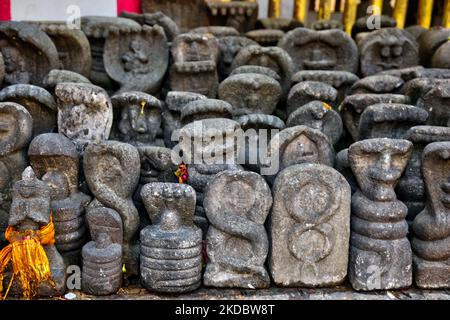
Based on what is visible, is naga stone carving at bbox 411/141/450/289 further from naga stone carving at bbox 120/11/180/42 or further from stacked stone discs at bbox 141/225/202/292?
naga stone carving at bbox 120/11/180/42

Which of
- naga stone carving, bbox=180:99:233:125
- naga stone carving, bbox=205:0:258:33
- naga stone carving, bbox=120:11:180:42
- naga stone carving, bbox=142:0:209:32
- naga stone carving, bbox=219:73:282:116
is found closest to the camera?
naga stone carving, bbox=180:99:233:125

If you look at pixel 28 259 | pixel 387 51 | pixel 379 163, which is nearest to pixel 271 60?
pixel 387 51

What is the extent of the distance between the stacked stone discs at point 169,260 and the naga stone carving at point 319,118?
1536mm

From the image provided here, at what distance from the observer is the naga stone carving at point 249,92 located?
14.9ft

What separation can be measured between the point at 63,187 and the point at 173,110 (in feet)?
4.44

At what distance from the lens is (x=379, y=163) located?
11.1 ft

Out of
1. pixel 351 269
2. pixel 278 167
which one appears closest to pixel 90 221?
pixel 278 167

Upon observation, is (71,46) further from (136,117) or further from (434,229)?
(434,229)

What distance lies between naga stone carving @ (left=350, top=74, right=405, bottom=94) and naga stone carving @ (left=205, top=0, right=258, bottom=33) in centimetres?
208

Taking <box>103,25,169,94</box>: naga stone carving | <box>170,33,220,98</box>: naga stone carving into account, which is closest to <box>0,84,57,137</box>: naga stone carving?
<box>103,25,169,94</box>: naga stone carving

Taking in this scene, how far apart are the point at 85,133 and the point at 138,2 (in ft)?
9.14

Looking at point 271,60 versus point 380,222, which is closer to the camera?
point 380,222

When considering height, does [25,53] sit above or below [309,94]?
above

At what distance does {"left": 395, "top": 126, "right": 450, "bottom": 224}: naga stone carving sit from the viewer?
12.0 feet
